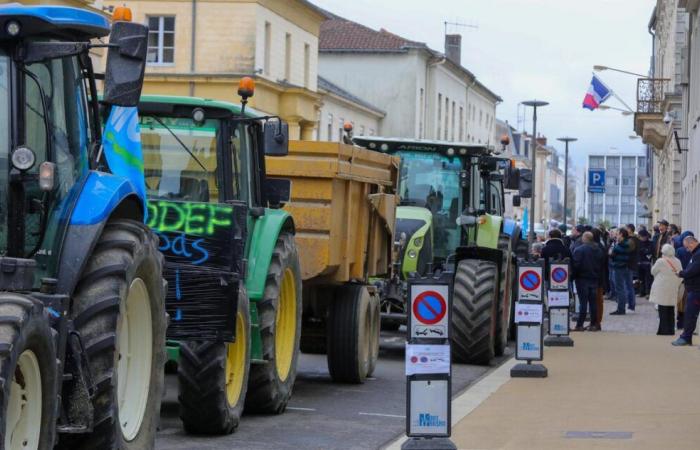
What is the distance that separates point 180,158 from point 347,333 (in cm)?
387

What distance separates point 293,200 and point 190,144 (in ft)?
8.25

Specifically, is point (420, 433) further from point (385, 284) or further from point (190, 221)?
point (385, 284)

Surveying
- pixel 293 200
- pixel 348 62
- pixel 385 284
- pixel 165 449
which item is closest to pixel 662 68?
pixel 348 62

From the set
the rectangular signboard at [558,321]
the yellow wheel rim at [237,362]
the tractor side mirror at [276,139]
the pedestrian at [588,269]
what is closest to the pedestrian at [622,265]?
the pedestrian at [588,269]

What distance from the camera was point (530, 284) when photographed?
1798 centimetres

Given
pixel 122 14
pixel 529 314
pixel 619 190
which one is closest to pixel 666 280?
pixel 529 314

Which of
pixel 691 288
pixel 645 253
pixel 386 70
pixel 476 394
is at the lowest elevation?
pixel 476 394

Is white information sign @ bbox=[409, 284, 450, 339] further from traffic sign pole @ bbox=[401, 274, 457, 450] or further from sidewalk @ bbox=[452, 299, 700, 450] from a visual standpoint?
sidewalk @ bbox=[452, 299, 700, 450]

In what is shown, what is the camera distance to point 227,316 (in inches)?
447

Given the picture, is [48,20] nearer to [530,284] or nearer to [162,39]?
[530,284]

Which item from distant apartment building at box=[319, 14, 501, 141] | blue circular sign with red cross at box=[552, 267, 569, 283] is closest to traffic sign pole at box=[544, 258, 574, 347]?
blue circular sign with red cross at box=[552, 267, 569, 283]

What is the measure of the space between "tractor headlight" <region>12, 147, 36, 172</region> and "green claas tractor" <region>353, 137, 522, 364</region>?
1146 centimetres

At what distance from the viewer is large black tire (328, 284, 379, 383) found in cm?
1566

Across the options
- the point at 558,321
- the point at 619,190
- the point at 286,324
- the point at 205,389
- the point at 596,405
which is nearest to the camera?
the point at 205,389
